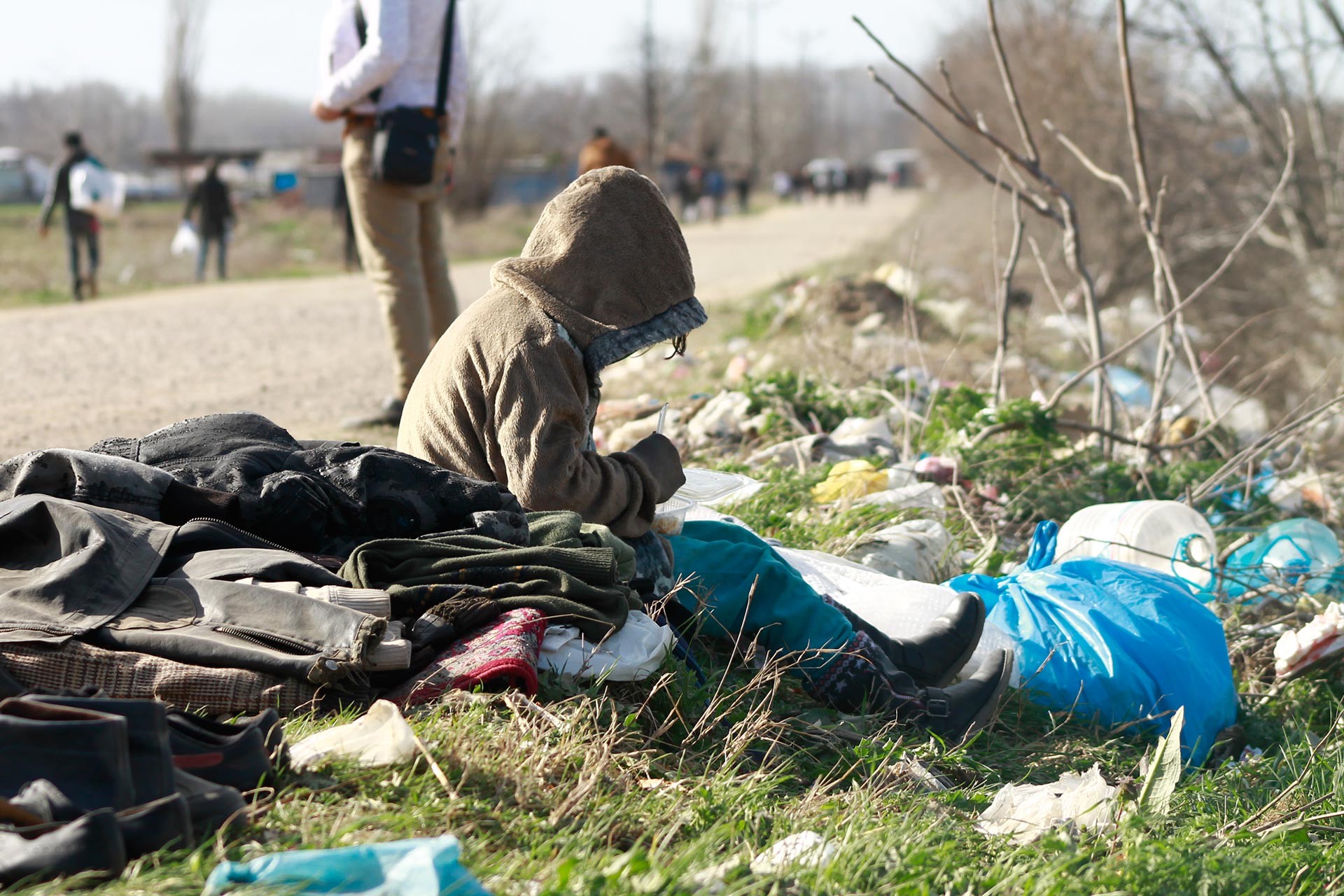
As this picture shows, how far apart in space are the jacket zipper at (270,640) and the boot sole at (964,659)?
4.84ft

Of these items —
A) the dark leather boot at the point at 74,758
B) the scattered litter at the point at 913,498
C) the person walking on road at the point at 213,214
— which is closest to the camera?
the dark leather boot at the point at 74,758

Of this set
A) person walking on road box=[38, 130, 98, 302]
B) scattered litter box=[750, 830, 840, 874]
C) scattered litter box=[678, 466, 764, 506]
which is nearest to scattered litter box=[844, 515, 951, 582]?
scattered litter box=[678, 466, 764, 506]

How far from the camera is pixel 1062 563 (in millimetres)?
3553

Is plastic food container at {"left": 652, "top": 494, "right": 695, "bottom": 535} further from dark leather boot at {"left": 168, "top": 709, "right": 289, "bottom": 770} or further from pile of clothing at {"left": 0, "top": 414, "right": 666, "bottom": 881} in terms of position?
dark leather boot at {"left": 168, "top": 709, "right": 289, "bottom": 770}

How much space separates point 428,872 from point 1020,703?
1959mm

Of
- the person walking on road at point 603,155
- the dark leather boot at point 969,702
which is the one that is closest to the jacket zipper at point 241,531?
the dark leather boot at point 969,702

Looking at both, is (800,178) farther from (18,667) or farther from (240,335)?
(18,667)

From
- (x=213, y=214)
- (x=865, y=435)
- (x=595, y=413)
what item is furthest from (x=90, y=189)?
(x=595, y=413)

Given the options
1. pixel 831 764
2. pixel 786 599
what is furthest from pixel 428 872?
pixel 786 599

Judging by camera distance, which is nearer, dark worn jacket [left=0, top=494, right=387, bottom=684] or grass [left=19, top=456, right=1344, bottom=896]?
grass [left=19, top=456, right=1344, bottom=896]

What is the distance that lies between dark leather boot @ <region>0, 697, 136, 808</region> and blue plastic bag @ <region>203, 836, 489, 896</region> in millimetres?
226

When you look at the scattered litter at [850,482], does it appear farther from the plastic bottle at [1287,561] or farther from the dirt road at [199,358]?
the dirt road at [199,358]

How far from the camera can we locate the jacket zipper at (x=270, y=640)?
213 centimetres

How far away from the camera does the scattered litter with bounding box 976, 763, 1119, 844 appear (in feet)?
7.55
